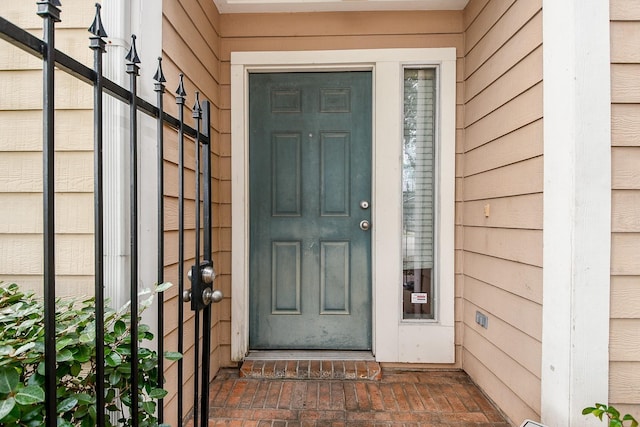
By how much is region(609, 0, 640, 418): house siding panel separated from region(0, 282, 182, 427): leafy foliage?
5.03ft

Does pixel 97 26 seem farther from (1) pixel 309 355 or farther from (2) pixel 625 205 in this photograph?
(1) pixel 309 355

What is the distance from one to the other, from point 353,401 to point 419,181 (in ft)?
4.52

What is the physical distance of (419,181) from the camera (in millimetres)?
2240

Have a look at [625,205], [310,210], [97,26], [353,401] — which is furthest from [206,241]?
[625,205]

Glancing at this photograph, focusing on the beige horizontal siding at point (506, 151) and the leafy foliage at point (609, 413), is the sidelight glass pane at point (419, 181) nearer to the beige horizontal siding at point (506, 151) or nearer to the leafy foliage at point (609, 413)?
the beige horizontal siding at point (506, 151)

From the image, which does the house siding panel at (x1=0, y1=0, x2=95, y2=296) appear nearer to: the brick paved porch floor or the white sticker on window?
the brick paved porch floor

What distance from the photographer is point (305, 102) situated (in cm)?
226

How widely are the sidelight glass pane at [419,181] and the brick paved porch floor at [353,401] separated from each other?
55 cm

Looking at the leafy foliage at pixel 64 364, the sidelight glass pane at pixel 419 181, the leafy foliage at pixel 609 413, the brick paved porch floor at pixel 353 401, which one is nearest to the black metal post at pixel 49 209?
the leafy foliage at pixel 64 364

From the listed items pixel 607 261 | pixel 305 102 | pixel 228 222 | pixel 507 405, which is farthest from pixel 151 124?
pixel 507 405

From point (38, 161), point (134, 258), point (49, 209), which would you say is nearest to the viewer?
point (49, 209)

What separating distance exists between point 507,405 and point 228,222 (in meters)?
1.85

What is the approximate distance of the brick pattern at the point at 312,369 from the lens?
2.03m

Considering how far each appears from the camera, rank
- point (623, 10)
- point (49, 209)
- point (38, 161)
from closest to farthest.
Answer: point (49, 209) → point (38, 161) → point (623, 10)
